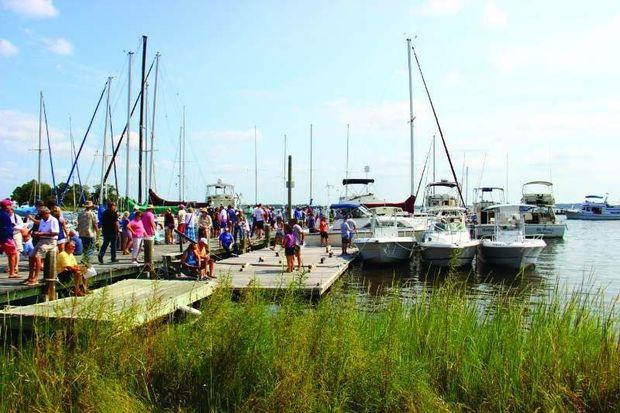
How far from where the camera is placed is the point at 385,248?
24391 mm

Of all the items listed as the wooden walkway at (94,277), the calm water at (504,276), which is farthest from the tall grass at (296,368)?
the calm water at (504,276)

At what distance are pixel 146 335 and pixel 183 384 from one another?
1.02 meters

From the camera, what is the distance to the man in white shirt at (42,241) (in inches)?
433

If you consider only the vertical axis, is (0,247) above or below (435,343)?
above

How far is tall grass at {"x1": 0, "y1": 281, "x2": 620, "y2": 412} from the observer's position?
16.4 feet

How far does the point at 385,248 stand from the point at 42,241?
51.2ft

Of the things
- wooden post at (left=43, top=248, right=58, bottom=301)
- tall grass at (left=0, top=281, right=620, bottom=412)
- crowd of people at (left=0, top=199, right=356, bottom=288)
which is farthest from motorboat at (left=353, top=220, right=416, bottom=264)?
tall grass at (left=0, top=281, right=620, bottom=412)

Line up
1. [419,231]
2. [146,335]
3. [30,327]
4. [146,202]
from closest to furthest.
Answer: [146,335]
[30,327]
[419,231]
[146,202]

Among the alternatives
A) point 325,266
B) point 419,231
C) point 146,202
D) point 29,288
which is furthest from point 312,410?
point 146,202

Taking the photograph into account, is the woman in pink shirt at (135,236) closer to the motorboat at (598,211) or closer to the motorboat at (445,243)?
the motorboat at (445,243)

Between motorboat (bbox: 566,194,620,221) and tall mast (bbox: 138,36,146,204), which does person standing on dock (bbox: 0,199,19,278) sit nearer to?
tall mast (bbox: 138,36,146,204)

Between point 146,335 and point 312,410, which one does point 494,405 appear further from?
point 146,335

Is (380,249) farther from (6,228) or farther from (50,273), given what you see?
(50,273)

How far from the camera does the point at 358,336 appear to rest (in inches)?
229
